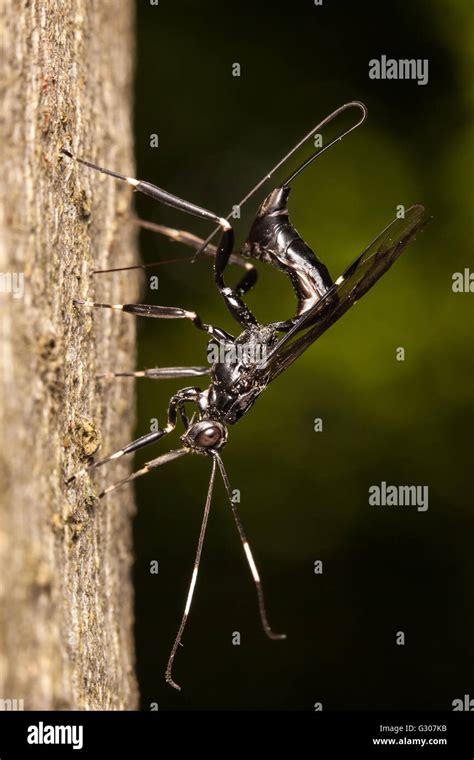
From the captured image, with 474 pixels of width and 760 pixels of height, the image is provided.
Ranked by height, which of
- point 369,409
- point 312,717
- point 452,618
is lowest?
point 312,717

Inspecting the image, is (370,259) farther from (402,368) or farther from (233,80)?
(233,80)

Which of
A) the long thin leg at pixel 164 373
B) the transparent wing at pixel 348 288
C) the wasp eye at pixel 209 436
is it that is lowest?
the wasp eye at pixel 209 436

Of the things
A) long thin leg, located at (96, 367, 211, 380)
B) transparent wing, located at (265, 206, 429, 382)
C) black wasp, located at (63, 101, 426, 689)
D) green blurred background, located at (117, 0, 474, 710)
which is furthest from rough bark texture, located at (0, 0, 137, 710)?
green blurred background, located at (117, 0, 474, 710)

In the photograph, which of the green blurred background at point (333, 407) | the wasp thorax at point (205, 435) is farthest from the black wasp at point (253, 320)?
the green blurred background at point (333, 407)

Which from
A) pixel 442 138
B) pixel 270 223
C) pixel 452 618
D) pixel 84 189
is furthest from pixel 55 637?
pixel 442 138

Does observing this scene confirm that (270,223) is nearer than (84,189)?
No

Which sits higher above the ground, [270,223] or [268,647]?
[270,223]

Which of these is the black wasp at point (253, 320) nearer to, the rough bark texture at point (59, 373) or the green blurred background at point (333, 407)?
the rough bark texture at point (59, 373)
